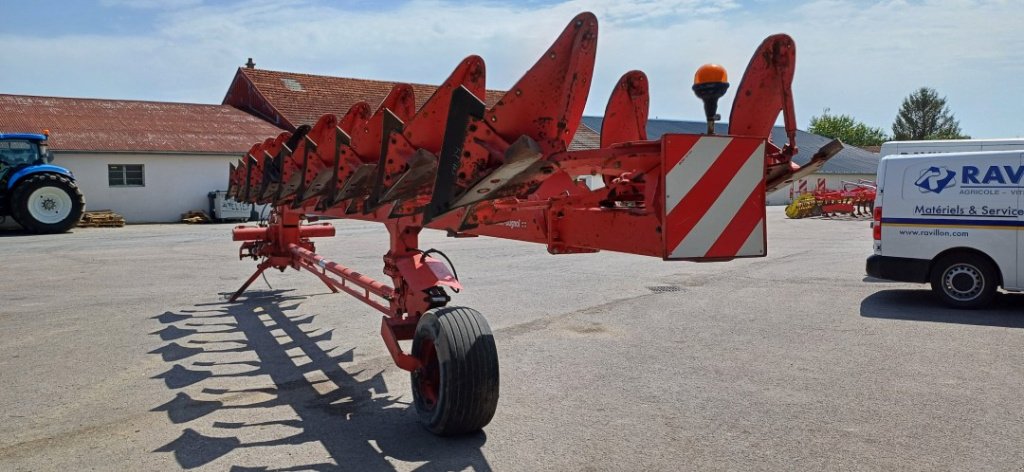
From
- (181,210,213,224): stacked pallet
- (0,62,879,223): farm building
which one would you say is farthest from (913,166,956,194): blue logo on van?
(181,210,213,224): stacked pallet

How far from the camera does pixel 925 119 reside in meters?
85.1

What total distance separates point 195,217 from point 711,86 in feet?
84.5

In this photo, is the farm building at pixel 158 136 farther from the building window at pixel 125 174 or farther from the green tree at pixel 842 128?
the green tree at pixel 842 128

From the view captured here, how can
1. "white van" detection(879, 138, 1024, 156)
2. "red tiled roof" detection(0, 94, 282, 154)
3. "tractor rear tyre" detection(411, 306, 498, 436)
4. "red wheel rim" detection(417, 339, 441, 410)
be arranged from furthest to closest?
"red tiled roof" detection(0, 94, 282, 154), "white van" detection(879, 138, 1024, 156), "red wheel rim" detection(417, 339, 441, 410), "tractor rear tyre" detection(411, 306, 498, 436)

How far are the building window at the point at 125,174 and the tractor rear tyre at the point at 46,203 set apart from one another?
5279 mm

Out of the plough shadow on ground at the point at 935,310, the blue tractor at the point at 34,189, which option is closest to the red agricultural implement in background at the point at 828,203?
the plough shadow on ground at the point at 935,310

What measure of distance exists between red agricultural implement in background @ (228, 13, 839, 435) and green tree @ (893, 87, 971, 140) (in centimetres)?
9091

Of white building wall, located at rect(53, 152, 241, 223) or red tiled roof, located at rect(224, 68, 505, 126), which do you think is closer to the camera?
white building wall, located at rect(53, 152, 241, 223)

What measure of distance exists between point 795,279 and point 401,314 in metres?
7.98

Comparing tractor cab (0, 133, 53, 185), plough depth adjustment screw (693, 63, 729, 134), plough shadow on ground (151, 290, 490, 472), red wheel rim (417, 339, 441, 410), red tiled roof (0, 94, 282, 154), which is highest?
red tiled roof (0, 94, 282, 154)

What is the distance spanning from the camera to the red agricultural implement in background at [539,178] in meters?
2.96

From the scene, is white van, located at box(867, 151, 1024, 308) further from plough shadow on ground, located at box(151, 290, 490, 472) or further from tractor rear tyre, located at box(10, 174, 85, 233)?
tractor rear tyre, located at box(10, 174, 85, 233)

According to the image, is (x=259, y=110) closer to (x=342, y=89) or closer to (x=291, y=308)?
(x=342, y=89)

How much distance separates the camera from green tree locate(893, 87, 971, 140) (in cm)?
8450
